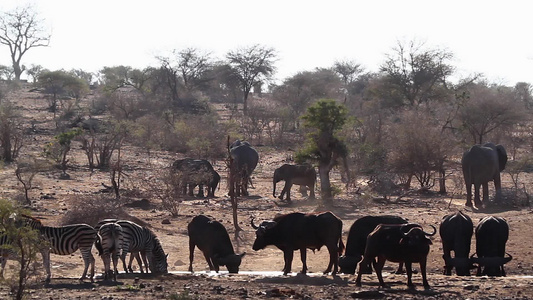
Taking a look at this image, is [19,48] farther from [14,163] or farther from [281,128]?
[14,163]

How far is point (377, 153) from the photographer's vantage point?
3025cm

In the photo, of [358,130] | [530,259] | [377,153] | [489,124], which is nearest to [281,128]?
[358,130]

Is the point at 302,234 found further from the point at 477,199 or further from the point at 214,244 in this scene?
the point at 477,199

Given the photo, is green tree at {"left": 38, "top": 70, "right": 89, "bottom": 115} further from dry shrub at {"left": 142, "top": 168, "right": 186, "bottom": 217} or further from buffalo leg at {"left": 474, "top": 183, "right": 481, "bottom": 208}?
buffalo leg at {"left": 474, "top": 183, "right": 481, "bottom": 208}

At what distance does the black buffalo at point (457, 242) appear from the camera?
14.9m

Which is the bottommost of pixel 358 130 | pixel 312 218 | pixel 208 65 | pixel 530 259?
pixel 530 259

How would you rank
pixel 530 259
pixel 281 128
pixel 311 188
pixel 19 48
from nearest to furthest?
pixel 530 259 → pixel 311 188 → pixel 281 128 → pixel 19 48

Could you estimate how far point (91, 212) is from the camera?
62.3 ft

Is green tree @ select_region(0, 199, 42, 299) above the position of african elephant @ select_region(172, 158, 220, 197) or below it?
below

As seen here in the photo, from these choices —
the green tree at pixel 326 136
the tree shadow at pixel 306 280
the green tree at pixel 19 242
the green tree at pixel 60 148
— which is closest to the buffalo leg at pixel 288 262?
the tree shadow at pixel 306 280

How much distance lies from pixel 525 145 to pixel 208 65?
26710mm

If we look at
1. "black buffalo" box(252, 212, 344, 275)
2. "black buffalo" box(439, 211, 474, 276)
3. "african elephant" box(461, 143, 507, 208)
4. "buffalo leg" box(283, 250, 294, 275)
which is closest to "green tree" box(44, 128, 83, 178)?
"african elephant" box(461, 143, 507, 208)

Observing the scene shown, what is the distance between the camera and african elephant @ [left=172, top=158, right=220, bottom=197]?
85.5ft

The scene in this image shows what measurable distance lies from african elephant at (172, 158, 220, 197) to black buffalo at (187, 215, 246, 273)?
31.1 feet
